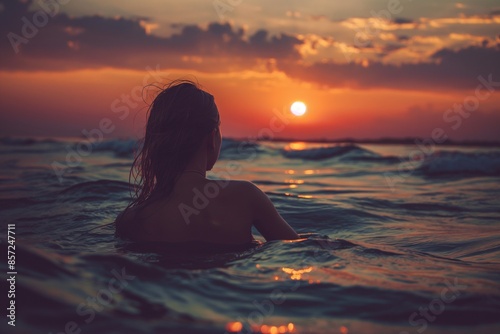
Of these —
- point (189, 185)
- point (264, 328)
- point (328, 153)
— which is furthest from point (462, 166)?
point (264, 328)

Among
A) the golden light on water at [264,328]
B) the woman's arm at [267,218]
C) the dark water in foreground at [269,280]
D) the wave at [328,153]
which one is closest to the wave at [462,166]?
the wave at [328,153]

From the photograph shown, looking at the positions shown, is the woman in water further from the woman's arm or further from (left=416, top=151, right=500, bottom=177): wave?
(left=416, top=151, right=500, bottom=177): wave

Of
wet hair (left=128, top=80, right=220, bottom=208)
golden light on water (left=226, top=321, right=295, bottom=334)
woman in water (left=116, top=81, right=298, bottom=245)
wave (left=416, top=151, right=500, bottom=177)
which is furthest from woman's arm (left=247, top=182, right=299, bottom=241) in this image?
wave (left=416, top=151, right=500, bottom=177)

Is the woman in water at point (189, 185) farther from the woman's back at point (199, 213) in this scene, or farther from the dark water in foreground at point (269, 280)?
the dark water in foreground at point (269, 280)

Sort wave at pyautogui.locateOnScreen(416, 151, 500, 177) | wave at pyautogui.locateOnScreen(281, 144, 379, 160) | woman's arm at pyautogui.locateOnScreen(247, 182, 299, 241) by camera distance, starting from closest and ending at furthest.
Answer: woman's arm at pyautogui.locateOnScreen(247, 182, 299, 241) → wave at pyautogui.locateOnScreen(416, 151, 500, 177) → wave at pyautogui.locateOnScreen(281, 144, 379, 160)

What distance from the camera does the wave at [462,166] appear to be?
12.9m

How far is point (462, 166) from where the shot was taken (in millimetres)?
13422

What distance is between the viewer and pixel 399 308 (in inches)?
100

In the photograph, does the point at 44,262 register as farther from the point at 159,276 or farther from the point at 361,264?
the point at 361,264

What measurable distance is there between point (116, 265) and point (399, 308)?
1570 mm

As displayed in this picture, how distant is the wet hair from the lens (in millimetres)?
3428

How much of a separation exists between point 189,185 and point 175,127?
409 millimetres

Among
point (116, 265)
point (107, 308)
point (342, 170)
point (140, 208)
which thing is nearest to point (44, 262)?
point (116, 265)

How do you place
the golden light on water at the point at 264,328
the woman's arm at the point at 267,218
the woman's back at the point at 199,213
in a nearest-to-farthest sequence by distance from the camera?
the golden light on water at the point at 264,328 < the woman's back at the point at 199,213 < the woman's arm at the point at 267,218
